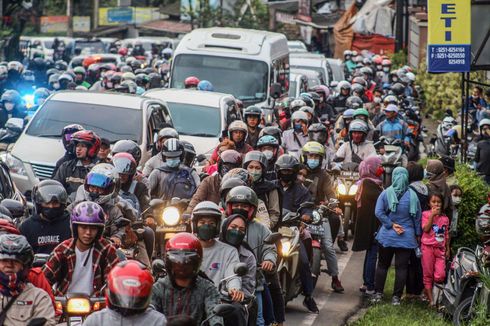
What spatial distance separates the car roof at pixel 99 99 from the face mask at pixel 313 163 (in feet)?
12.6

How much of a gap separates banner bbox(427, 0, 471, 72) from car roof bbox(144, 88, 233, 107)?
17.2 ft

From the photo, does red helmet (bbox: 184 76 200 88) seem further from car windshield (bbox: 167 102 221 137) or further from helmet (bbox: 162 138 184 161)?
helmet (bbox: 162 138 184 161)

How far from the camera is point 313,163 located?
655 inches

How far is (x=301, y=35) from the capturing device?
233 ft

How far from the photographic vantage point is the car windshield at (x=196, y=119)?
2191 cm

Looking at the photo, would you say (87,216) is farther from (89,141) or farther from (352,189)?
(352,189)

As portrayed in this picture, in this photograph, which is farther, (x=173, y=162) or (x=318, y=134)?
(x=318, y=134)

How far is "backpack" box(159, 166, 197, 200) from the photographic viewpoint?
15641 mm

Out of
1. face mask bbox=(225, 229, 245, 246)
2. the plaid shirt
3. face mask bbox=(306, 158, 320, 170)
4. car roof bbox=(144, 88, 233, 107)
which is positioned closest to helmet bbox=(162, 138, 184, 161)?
face mask bbox=(306, 158, 320, 170)

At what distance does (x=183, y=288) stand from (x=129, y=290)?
1410 millimetres

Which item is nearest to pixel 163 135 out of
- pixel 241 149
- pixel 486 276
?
pixel 241 149

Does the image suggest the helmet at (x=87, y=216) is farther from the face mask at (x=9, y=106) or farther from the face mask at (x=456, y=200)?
the face mask at (x=9, y=106)

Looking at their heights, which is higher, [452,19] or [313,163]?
[452,19]

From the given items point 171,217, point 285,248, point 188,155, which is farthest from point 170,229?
point 188,155
